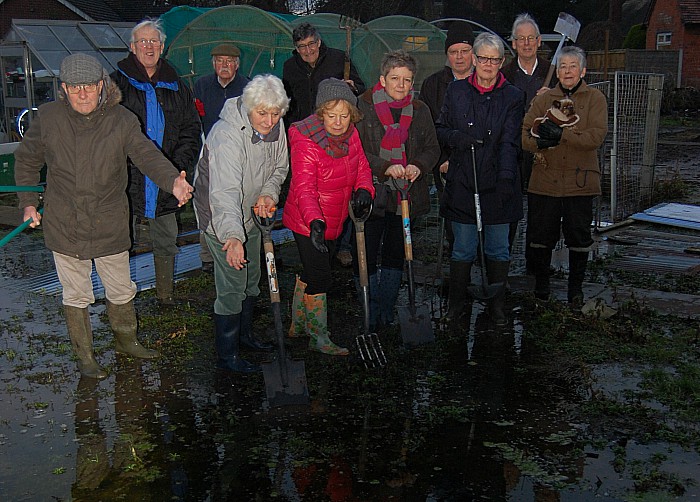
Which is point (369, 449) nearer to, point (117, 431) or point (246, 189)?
point (117, 431)

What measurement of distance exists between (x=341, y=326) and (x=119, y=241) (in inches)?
76.2

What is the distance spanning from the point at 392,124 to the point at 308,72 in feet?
7.59

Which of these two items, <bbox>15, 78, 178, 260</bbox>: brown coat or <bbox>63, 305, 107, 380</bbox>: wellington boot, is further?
<bbox>63, 305, 107, 380</bbox>: wellington boot

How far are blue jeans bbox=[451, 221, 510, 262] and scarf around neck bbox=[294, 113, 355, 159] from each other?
138 centimetres

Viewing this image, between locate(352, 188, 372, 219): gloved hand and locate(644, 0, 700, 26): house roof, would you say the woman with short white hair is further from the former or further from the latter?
locate(644, 0, 700, 26): house roof

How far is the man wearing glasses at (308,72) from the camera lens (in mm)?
7637

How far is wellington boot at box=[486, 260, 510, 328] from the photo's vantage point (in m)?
6.16

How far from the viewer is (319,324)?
18.1 feet

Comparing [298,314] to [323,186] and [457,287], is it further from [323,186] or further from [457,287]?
[457,287]

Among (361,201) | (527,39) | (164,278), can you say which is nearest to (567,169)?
(527,39)

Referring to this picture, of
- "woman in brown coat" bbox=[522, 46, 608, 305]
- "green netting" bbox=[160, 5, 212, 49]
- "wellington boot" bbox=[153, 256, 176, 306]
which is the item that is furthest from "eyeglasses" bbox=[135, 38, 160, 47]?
"green netting" bbox=[160, 5, 212, 49]

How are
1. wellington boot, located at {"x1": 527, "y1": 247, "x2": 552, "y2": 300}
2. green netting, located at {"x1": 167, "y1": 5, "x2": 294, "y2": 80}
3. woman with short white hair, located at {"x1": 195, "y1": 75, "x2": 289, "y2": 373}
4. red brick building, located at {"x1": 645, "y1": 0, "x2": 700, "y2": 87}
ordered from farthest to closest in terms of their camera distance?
red brick building, located at {"x1": 645, "y1": 0, "x2": 700, "y2": 87} < green netting, located at {"x1": 167, "y1": 5, "x2": 294, "y2": 80} < wellington boot, located at {"x1": 527, "y1": 247, "x2": 552, "y2": 300} < woman with short white hair, located at {"x1": 195, "y1": 75, "x2": 289, "y2": 373}

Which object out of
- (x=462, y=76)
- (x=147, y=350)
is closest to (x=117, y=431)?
(x=147, y=350)

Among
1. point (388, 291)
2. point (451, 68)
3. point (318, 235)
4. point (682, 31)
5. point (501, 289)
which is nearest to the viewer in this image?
point (318, 235)
